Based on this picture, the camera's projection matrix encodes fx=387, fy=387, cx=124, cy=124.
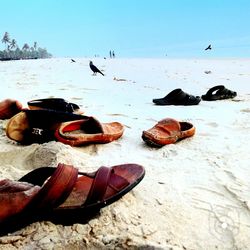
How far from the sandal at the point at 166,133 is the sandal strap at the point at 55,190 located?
1355 mm

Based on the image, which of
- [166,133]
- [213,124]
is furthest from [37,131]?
[213,124]

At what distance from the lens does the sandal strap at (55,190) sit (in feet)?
5.09

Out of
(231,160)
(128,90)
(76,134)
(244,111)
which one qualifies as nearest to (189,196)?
(231,160)

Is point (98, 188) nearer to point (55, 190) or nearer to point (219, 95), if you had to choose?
point (55, 190)

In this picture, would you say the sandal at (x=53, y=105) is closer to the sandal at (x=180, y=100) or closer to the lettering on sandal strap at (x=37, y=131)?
the lettering on sandal strap at (x=37, y=131)

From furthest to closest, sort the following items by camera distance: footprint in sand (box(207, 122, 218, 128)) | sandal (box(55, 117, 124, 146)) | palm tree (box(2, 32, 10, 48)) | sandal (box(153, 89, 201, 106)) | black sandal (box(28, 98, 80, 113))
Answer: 1. palm tree (box(2, 32, 10, 48))
2. sandal (box(153, 89, 201, 106))
3. footprint in sand (box(207, 122, 218, 128))
4. black sandal (box(28, 98, 80, 113))
5. sandal (box(55, 117, 124, 146))

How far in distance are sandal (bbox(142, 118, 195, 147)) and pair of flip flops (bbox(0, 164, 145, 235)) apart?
3.80 feet

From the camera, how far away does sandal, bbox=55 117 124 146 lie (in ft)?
9.16

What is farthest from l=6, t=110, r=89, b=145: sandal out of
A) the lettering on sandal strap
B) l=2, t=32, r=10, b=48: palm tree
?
l=2, t=32, r=10, b=48: palm tree

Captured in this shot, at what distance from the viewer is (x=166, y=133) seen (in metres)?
3.03

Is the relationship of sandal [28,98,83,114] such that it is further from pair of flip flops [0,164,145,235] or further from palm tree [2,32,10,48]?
palm tree [2,32,10,48]

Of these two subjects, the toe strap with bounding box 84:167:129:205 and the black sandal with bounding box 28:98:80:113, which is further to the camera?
the black sandal with bounding box 28:98:80:113

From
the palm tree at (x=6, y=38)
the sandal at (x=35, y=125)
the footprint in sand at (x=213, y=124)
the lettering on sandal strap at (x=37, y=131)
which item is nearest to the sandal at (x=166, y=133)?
the sandal at (x=35, y=125)

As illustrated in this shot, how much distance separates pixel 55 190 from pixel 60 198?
43 mm
